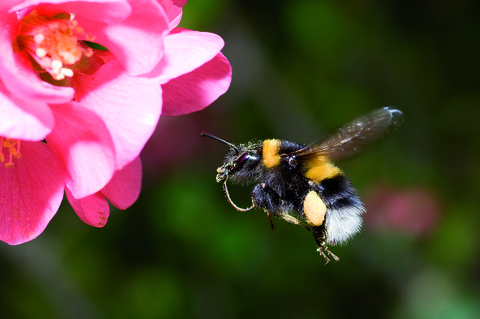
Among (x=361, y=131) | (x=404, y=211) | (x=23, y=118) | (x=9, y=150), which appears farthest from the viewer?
(x=404, y=211)

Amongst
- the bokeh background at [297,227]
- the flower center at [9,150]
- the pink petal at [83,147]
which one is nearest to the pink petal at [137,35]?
the pink petal at [83,147]

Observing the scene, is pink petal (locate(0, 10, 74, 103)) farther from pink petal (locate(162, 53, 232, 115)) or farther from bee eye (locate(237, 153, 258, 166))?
bee eye (locate(237, 153, 258, 166))

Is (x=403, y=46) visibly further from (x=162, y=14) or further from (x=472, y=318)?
(x=162, y=14)

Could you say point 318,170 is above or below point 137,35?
below

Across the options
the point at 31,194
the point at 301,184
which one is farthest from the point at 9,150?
the point at 301,184

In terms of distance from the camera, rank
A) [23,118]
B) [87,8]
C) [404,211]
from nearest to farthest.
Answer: [23,118] → [87,8] → [404,211]

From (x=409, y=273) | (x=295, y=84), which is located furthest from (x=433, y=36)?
(x=409, y=273)

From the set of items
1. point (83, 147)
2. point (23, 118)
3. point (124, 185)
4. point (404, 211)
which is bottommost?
point (404, 211)

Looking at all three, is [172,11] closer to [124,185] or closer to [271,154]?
[124,185]
